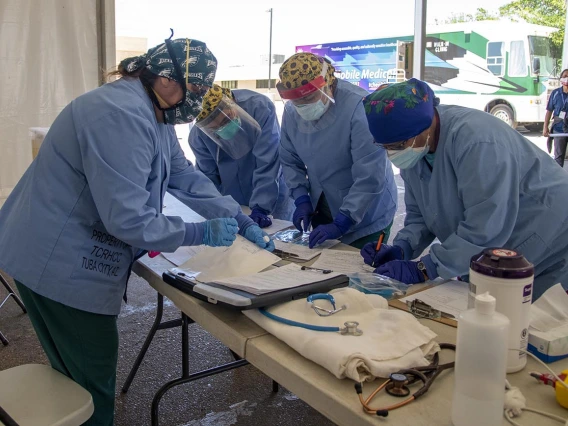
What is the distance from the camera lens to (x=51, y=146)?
1.42 meters

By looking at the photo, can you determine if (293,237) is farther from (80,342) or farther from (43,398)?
(43,398)

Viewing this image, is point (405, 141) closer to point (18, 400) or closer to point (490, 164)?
point (490, 164)

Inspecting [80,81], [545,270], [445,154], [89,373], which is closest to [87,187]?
[89,373]

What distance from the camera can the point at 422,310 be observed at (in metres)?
1.32

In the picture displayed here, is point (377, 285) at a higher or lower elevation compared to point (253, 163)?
lower

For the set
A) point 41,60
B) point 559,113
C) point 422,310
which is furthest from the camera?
point 559,113

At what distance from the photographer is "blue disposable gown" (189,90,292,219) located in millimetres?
2434

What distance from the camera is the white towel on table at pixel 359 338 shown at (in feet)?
3.20

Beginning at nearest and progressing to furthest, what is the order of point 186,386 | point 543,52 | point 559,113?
point 186,386
point 559,113
point 543,52

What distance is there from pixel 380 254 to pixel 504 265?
80 centimetres

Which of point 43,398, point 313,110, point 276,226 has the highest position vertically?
point 313,110

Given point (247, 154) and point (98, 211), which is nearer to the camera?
point (98, 211)

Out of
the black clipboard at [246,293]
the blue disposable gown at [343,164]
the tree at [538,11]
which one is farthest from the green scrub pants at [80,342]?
the tree at [538,11]

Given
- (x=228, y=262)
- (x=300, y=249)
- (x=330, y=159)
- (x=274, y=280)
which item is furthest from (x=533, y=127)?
(x=274, y=280)
